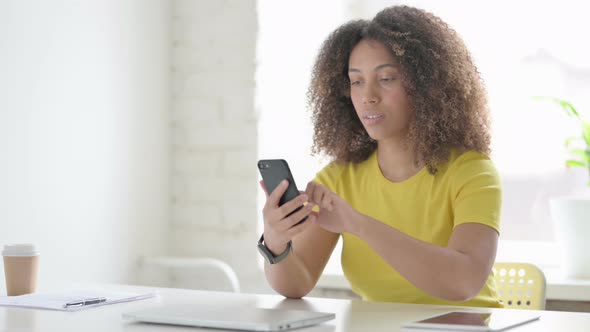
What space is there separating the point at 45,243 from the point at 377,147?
37.8 inches

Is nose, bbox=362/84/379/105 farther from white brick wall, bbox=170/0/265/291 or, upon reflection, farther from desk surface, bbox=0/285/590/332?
white brick wall, bbox=170/0/265/291

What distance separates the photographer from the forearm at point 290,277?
1.68 meters

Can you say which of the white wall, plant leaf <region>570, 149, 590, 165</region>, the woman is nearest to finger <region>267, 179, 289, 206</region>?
the woman

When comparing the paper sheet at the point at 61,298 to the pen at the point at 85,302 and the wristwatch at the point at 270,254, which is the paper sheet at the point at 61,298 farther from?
the wristwatch at the point at 270,254

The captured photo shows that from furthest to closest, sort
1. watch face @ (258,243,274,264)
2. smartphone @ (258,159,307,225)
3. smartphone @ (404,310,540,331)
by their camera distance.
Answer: watch face @ (258,243,274,264) → smartphone @ (258,159,307,225) → smartphone @ (404,310,540,331)

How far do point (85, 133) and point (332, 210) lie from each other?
44.8 inches

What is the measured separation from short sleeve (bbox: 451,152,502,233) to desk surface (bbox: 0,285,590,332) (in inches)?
10.6

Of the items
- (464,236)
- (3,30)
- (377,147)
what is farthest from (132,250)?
(464,236)

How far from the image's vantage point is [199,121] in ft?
9.07

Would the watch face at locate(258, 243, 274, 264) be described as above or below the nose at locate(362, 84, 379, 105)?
below

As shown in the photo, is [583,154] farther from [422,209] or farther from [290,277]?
[290,277]

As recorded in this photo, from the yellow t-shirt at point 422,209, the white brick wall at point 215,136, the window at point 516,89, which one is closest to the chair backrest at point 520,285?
the yellow t-shirt at point 422,209

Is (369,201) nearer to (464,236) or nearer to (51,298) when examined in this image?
(464,236)

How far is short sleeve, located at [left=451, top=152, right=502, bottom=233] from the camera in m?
1.65
